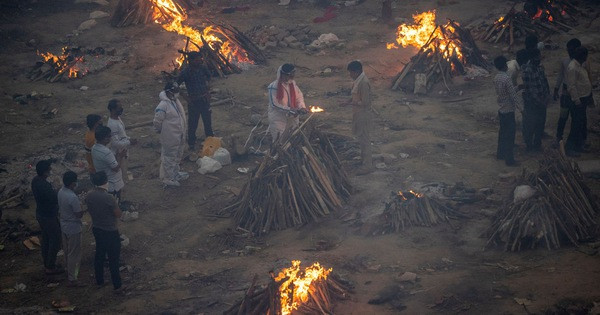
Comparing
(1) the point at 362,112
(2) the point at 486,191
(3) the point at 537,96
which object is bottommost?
(2) the point at 486,191

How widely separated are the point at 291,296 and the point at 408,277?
1965 millimetres

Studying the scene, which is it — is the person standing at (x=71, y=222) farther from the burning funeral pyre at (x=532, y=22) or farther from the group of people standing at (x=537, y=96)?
the burning funeral pyre at (x=532, y=22)

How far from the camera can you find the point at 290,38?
20531 mm

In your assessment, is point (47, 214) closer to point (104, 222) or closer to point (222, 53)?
point (104, 222)

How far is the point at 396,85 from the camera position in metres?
16.5

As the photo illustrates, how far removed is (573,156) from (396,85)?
5.82 meters

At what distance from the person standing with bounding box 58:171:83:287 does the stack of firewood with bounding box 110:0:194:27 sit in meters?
14.1

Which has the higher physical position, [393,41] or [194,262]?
[393,41]

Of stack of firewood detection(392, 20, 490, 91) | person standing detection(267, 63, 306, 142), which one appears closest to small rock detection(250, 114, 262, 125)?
person standing detection(267, 63, 306, 142)

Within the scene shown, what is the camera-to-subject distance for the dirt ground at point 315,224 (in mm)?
7973

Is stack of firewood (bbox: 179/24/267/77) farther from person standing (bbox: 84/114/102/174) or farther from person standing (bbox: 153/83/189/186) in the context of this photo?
person standing (bbox: 84/114/102/174)

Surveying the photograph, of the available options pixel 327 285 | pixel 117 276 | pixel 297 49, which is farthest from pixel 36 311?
pixel 297 49

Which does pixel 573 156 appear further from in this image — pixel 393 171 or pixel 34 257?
pixel 34 257

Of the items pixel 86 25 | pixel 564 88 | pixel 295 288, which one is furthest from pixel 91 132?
pixel 86 25
